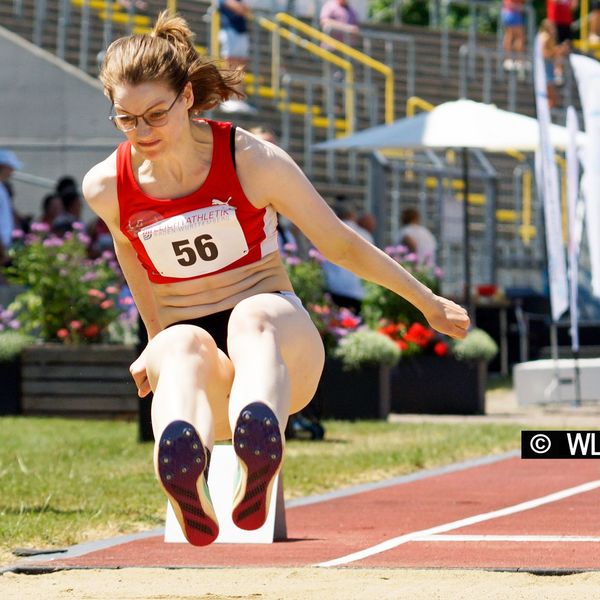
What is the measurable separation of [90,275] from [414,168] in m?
5.92

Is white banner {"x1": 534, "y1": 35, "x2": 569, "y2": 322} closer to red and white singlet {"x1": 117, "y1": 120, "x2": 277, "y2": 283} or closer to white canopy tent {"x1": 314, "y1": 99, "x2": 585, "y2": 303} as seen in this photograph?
white canopy tent {"x1": 314, "y1": 99, "x2": 585, "y2": 303}

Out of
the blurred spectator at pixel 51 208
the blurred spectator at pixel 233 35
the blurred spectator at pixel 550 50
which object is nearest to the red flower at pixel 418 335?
the blurred spectator at pixel 51 208

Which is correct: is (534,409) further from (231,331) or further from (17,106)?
(231,331)

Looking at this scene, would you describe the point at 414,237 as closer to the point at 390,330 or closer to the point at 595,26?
the point at 390,330

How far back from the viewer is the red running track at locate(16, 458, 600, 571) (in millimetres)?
6719

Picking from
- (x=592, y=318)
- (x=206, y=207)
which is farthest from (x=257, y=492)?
(x=592, y=318)

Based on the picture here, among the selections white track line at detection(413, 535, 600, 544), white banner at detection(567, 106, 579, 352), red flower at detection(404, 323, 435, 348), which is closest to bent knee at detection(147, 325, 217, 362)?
white track line at detection(413, 535, 600, 544)

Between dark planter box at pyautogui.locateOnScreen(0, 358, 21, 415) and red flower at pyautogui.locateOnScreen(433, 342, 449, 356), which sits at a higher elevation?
red flower at pyautogui.locateOnScreen(433, 342, 449, 356)

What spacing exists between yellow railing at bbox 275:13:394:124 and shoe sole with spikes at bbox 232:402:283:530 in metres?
19.2

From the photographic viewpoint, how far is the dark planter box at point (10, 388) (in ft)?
46.2

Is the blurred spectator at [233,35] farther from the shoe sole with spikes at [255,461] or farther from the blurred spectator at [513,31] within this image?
the shoe sole with spikes at [255,461]

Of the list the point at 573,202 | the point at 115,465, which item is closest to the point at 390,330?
the point at 573,202

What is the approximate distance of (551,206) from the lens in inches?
569

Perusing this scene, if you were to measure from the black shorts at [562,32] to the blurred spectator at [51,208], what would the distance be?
11.7 meters
